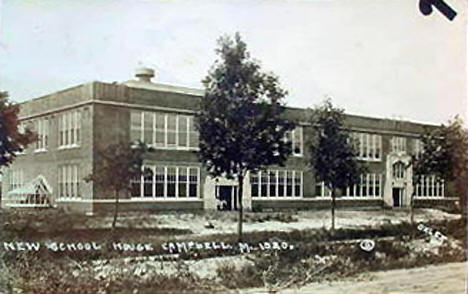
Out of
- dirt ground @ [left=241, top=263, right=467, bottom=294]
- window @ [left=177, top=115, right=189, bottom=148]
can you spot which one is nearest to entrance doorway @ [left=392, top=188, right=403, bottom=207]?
dirt ground @ [left=241, top=263, right=467, bottom=294]

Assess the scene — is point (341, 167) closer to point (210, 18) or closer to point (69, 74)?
point (210, 18)

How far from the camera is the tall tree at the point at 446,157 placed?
506 cm

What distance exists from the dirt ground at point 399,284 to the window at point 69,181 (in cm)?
105

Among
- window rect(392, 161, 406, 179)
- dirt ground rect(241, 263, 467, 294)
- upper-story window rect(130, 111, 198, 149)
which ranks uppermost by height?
upper-story window rect(130, 111, 198, 149)

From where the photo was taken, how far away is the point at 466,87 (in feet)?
16.5

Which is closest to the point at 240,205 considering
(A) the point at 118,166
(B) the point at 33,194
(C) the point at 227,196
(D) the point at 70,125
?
(C) the point at 227,196

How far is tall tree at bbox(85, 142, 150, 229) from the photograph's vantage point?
5031mm

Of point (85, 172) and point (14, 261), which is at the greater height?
point (85, 172)

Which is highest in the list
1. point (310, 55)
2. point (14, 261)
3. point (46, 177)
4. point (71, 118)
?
point (310, 55)

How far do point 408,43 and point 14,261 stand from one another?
2379 millimetres

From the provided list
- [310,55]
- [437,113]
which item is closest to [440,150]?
[437,113]

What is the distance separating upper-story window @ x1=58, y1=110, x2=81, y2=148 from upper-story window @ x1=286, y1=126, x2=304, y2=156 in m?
1.11

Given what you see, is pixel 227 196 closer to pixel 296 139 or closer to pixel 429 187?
pixel 296 139

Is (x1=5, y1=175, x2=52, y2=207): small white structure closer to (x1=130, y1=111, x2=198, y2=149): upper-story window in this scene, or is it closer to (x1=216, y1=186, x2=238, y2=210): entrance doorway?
(x1=130, y1=111, x2=198, y2=149): upper-story window
